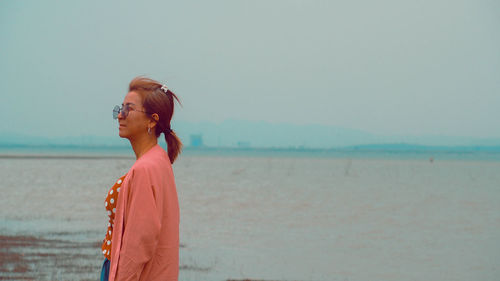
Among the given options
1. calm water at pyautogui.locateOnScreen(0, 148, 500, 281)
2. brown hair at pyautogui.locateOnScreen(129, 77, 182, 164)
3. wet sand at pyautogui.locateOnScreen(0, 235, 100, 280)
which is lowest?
wet sand at pyautogui.locateOnScreen(0, 235, 100, 280)

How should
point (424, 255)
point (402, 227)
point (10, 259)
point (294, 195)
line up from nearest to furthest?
point (10, 259) < point (424, 255) < point (402, 227) < point (294, 195)

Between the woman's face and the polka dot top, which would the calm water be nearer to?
the polka dot top

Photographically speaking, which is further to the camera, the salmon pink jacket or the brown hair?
the brown hair

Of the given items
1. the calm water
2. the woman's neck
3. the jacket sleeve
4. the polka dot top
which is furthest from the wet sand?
the jacket sleeve

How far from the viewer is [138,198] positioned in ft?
7.60

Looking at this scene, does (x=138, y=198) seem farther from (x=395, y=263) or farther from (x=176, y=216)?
(x=395, y=263)

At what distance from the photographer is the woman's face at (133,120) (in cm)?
256

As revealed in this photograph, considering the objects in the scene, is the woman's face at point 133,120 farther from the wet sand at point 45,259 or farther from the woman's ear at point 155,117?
the wet sand at point 45,259

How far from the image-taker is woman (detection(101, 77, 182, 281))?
2322mm

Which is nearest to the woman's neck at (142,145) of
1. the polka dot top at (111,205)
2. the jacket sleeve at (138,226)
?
the polka dot top at (111,205)

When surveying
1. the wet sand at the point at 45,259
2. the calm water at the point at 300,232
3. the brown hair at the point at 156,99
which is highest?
the brown hair at the point at 156,99

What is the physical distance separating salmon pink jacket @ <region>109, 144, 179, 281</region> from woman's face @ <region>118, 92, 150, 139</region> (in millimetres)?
142

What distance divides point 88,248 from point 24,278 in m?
3.41

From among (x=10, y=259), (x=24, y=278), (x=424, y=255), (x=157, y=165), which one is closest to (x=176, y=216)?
(x=157, y=165)
